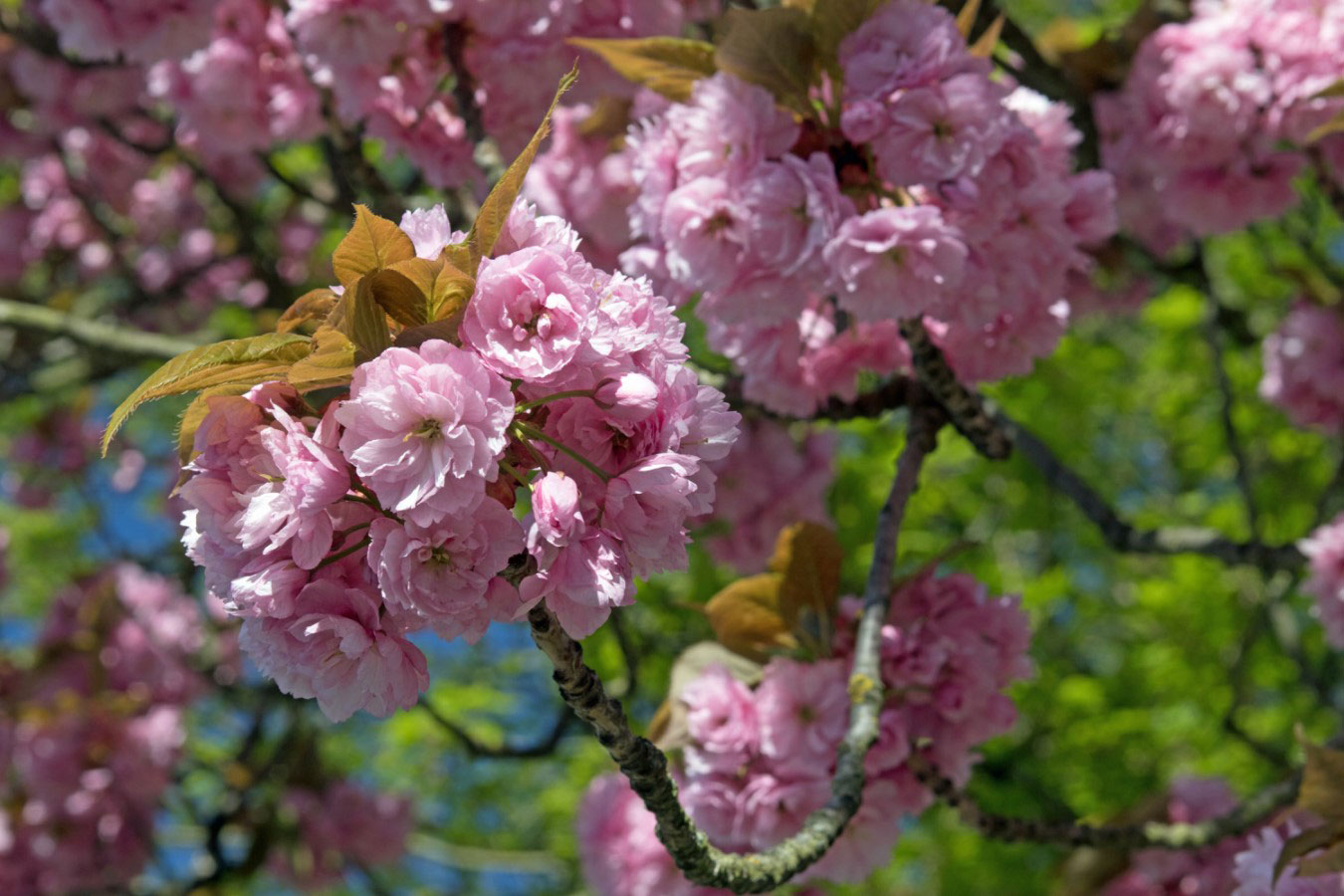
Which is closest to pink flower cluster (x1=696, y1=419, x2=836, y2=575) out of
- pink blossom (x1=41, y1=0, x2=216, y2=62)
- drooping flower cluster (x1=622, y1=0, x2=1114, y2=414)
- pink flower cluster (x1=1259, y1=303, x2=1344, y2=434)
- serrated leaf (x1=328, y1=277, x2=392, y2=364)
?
drooping flower cluster (x1=622, y1=0, x2=1114, y2=414)

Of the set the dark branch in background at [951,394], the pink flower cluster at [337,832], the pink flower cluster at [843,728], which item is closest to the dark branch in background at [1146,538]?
the dark branch in background at [951,394]

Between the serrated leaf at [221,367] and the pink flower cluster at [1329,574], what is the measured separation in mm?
2532

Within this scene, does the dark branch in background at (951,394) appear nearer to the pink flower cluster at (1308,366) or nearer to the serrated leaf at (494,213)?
the serrated leaf at (494,213)

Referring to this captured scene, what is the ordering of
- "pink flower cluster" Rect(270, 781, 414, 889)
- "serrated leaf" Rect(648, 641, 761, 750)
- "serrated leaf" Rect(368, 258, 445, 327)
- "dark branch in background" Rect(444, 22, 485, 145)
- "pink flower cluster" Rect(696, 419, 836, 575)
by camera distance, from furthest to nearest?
"pink flower cluster" Rect(270, 781, 414, 889), "pink flower cluster" Rect(696, 419, 836, 575), "dark branch in background" Rect(444, 22, 485, 145), "serrated leaf" Rect(648, 641, 761, 750), "serrated leaf" Rect(368, 258, 445, 327)

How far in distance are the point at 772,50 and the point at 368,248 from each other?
3.02 ft

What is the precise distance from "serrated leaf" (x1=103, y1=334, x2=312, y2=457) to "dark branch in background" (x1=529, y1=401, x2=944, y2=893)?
1.22 ft

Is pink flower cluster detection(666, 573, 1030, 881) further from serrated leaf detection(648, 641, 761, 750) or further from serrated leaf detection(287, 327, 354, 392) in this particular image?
serrated leaf detection(287, 327, 354, 392)

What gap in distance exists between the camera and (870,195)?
6.63ft

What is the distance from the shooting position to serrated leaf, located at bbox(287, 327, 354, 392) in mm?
1195

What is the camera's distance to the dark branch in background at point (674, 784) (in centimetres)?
139

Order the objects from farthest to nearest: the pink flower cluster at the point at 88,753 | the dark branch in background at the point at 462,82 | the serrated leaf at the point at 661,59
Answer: the pink flower cluster at the point at 88,753 < the dark branch in background at the point at 462,82 < the serrated leaf at the point at 661,59

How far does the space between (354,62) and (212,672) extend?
13.3 ft

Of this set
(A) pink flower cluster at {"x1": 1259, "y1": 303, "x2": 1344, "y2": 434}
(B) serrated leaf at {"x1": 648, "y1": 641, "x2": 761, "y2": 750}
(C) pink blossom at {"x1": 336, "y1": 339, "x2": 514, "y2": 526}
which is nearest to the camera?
(C) pink blossom at {"x1": 336, "y1": 339, "x2": 514, "y2": 526}

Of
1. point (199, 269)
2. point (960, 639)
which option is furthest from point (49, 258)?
point (960, 639)
